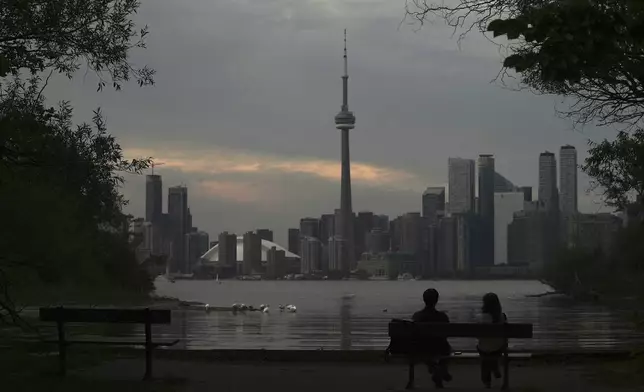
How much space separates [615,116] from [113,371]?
737 cm

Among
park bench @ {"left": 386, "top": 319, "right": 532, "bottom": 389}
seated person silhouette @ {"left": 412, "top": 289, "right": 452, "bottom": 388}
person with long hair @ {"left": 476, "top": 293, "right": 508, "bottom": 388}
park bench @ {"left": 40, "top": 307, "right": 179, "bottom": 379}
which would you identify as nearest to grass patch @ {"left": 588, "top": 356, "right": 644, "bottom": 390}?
park bench @ {"left": 386, "top": 319, "right": 532, "bottom": 389}

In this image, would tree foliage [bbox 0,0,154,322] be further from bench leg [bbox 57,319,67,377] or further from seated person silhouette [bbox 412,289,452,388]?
seated person silhouette [bbox 412,289,452,388]

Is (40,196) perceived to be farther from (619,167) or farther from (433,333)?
(619,167)

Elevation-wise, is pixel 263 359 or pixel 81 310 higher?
pixel 81 310

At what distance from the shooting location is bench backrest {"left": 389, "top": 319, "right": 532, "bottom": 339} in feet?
32.3

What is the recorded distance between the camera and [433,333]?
988cm

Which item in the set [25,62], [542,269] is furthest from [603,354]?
[542,269]

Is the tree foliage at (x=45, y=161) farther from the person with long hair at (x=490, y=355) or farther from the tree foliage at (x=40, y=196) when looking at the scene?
the person with long hair at (x=490, y=355)

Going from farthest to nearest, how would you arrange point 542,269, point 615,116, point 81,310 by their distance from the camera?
point 542,269, point 615,116, point 81,310

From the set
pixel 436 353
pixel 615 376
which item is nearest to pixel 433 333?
pixel 436 353

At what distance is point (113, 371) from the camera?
11.2 metres

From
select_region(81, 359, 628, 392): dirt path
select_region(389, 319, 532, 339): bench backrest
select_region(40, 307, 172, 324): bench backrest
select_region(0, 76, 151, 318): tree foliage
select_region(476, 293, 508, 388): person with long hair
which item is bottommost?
select_region(81, 359, 628, 392): dirt path

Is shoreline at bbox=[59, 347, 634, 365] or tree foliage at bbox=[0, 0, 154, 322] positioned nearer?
tree foliage at bbox=[0, 0, 154, 322]

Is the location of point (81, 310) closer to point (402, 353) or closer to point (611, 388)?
point (402, 353)
